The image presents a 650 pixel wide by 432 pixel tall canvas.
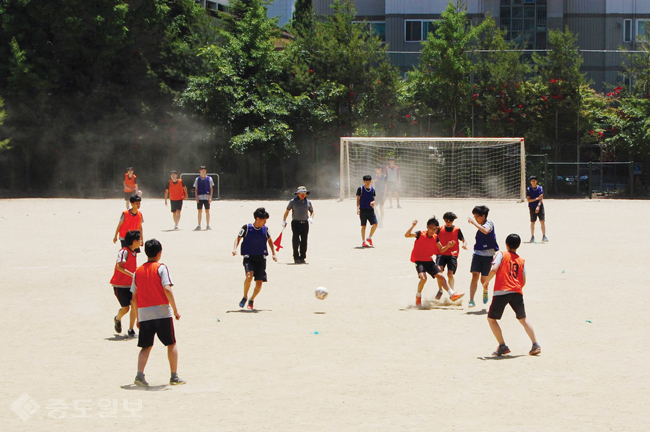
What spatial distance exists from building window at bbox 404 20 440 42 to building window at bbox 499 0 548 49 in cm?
449

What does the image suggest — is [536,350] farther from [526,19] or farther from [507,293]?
[526,19]

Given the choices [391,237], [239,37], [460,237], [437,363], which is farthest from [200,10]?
[437,363]

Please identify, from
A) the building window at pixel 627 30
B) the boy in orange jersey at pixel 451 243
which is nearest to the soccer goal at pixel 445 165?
the building window at pixel 627 30

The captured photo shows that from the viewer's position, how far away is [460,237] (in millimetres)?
12648

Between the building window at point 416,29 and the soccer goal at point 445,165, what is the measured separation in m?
11.3

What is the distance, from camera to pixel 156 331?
830 cm

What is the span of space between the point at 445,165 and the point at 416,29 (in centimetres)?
1278

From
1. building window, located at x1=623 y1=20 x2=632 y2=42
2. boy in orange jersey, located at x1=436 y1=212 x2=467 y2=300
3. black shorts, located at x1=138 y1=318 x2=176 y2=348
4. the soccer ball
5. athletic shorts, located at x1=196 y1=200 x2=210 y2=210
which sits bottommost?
the soccer ball

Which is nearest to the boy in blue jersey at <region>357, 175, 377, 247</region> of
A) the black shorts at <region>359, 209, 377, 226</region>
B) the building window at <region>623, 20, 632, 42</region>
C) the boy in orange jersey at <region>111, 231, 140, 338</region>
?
the black shorts at <region>359, 209, 377, 226</region>

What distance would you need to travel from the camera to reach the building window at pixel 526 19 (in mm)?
49312

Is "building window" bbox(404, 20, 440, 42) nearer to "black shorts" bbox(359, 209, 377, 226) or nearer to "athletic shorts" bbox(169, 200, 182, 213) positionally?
"athletic shorts" bbox(169, 200, 182, 213)

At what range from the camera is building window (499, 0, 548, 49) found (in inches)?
1941

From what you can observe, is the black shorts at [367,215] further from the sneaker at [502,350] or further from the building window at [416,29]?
the building window at [416,29]

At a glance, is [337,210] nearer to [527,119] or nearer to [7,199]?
[527,119]
